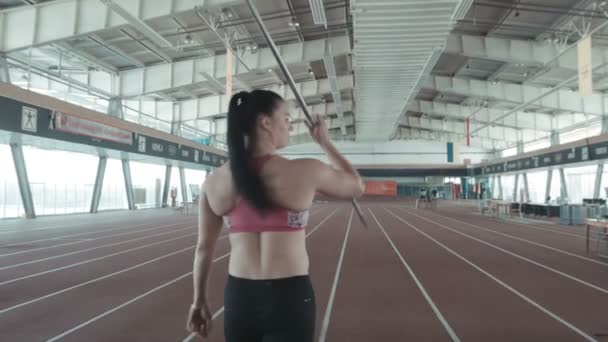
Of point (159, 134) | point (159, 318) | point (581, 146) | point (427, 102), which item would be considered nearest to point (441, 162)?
point (427, 102)

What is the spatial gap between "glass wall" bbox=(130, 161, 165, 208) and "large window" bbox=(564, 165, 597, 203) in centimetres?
2599

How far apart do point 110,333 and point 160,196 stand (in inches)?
950

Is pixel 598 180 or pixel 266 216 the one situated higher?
pixel 598 180

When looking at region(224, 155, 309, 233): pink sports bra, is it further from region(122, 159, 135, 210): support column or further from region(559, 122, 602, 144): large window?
region(559, 122, 602, 144): large window

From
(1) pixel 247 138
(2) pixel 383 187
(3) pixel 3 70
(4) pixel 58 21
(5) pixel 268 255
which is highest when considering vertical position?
(4) pixel 58 21

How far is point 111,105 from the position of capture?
694 inches

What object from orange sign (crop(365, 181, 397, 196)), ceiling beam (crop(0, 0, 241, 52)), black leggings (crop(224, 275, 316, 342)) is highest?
ceiling beam (crop(0, 0, 241, 52))

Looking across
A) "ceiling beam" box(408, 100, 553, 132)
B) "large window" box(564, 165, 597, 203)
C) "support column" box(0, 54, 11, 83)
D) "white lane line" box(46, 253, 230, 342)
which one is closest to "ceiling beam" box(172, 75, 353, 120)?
A: "ceiling beam" box(408, 100, 553, 132)

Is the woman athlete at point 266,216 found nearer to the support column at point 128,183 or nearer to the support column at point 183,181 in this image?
the support column at point 128,183

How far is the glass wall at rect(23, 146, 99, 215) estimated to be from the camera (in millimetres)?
17594

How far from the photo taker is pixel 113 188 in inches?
885

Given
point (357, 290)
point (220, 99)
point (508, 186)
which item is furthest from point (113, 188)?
point (508, 186)

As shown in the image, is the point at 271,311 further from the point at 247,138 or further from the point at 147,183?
the point at 147,183

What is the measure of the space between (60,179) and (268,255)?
68.8 ft
